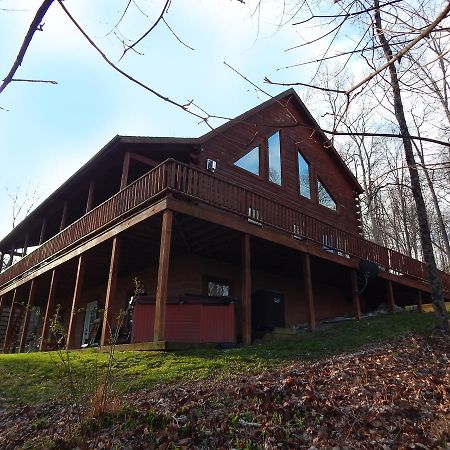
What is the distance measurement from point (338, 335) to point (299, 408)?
6581 mm

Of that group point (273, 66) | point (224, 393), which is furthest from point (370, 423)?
point (273, 66)

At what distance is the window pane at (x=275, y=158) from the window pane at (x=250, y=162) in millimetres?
711

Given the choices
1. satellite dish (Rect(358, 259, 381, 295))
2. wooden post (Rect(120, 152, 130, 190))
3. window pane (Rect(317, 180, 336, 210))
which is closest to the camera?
wooden post (Rect(120, 152, 130, 190))

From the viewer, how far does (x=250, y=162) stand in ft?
50.2

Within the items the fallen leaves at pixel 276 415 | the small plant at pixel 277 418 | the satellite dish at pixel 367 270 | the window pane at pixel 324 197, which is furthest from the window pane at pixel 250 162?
the small plant at pixel 277 418

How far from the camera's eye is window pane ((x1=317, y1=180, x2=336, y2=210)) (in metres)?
18.3

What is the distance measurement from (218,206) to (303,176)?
8186 millimetres

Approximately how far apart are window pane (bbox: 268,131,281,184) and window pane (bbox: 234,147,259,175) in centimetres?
71

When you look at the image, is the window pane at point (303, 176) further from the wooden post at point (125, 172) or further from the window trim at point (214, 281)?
the wooden post at point (125, 172)

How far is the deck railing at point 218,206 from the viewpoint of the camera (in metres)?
9.97

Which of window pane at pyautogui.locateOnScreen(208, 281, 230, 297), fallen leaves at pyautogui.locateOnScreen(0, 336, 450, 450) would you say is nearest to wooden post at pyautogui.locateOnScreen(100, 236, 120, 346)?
window pane at pyautogui.locateOnScreen(208, 281, 230, 297)

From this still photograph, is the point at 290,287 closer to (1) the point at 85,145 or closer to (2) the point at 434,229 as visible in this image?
(1) the point at 85,145

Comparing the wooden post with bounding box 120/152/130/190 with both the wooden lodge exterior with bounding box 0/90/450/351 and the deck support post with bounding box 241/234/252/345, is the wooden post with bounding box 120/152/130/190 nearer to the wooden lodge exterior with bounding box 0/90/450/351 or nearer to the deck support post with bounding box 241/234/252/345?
the wooden lodge exterior with bounding box 0/90/450/351

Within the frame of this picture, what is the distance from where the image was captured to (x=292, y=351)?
897 centimetres
